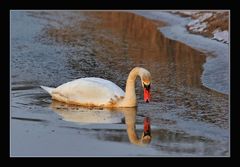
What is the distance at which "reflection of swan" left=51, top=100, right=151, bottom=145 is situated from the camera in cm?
693

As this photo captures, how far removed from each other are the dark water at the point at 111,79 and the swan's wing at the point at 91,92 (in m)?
0.12

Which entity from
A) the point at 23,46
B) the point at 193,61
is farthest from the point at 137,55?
the point at 23,46

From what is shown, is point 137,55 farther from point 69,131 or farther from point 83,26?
point 69,131

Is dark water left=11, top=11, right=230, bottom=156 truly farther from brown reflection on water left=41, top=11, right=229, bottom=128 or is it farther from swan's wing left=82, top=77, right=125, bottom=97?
swan's wing left=82, top=77, right=125, bottom=97

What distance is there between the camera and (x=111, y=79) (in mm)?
8516

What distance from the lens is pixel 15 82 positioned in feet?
27.1

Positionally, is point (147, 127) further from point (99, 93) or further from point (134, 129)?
point (99, 93)

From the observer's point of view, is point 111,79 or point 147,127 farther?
point 111,79

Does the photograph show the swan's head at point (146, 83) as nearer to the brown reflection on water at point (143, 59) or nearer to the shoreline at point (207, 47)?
the brown reflection on water at point (143, 59)

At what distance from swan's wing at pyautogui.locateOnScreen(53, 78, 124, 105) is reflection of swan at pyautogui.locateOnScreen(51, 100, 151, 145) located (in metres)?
0.08

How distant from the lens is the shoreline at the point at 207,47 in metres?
8.32

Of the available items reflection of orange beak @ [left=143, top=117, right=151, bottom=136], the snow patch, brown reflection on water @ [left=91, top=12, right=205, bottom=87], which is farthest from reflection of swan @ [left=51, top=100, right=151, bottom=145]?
the snow patch

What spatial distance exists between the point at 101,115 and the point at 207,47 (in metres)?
2.43

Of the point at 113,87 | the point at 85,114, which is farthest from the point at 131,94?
the point at 85,114
